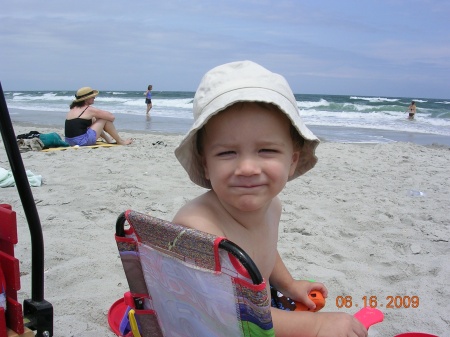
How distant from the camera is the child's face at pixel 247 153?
145 cm

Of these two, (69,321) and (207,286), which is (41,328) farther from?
(69,321)

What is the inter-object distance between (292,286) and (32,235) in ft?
3.71

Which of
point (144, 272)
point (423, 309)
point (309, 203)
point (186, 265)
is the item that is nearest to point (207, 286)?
point (186, 265)

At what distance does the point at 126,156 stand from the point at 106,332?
15.3ft

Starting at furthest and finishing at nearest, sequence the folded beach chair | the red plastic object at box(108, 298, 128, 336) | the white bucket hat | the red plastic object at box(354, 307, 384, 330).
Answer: the red plastic object at box(108, 298, 128, 336) < the red plastic object at box(354, 307, 384, 330) < the white bucket hat < the folded beach chair

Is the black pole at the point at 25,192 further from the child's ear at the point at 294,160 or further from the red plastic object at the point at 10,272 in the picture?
the child's ear at the point at 294,160

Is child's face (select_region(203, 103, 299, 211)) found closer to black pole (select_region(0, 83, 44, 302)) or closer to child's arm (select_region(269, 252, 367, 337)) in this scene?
child's arm (select_region(269, 252, 367, 337))

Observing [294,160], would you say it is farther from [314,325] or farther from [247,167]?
[314,325]

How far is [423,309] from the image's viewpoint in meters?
2.41

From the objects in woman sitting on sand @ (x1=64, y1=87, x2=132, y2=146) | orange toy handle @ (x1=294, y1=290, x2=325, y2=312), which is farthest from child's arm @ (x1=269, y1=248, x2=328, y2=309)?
woman sitting on sand @ (x1=64, y1=87, x2=132, y2=146)

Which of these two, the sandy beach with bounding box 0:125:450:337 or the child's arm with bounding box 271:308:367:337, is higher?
the child's arm with bounding box 271:308:367:337

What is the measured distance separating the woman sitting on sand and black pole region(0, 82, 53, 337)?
6716mm

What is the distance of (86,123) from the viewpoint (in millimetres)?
7875

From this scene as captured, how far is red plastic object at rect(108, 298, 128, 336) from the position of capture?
6.65ft
